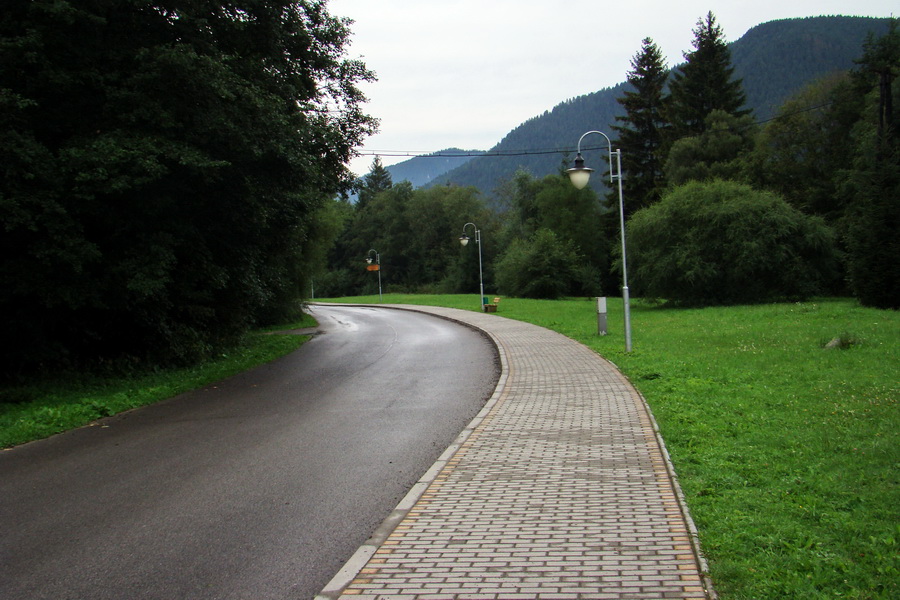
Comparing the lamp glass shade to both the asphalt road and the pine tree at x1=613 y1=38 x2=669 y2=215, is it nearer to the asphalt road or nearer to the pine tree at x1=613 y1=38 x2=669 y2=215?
the asphalt road

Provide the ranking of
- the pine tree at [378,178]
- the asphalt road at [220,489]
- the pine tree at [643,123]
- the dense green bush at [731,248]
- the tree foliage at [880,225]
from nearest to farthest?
the asphalt road at [220,489] → the tree foliage at [880,225] → the dense green bush at [731,248] → the pine tree at [643,123] → the pine tree at [378,178]

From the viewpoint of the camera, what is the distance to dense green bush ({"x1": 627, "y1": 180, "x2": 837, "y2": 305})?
31688 millimetres

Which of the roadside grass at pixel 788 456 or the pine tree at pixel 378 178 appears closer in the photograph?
the roadside grass at pixel 788 456

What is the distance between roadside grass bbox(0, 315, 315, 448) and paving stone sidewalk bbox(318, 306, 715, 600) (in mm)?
6011

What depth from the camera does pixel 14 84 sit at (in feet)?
37.0

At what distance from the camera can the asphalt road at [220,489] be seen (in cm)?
429

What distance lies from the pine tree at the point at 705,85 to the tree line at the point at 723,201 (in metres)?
0.11

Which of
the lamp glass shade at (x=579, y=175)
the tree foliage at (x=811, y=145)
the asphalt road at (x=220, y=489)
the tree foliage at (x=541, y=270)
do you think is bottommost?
the asphalt road at (x=220, y=489)

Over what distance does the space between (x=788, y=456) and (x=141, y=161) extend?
10127 millimetres

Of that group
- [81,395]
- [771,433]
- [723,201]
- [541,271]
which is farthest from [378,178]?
[771,433]

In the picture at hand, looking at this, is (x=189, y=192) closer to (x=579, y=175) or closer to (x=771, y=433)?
(x=579, y=175)

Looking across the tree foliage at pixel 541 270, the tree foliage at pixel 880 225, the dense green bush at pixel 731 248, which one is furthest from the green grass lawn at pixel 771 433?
the tree foliage at pixel 541 270

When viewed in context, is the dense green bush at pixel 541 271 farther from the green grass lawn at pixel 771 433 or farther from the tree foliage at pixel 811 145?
the green grass lawn at pixel 771 433

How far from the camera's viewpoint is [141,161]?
10688 millimetres
